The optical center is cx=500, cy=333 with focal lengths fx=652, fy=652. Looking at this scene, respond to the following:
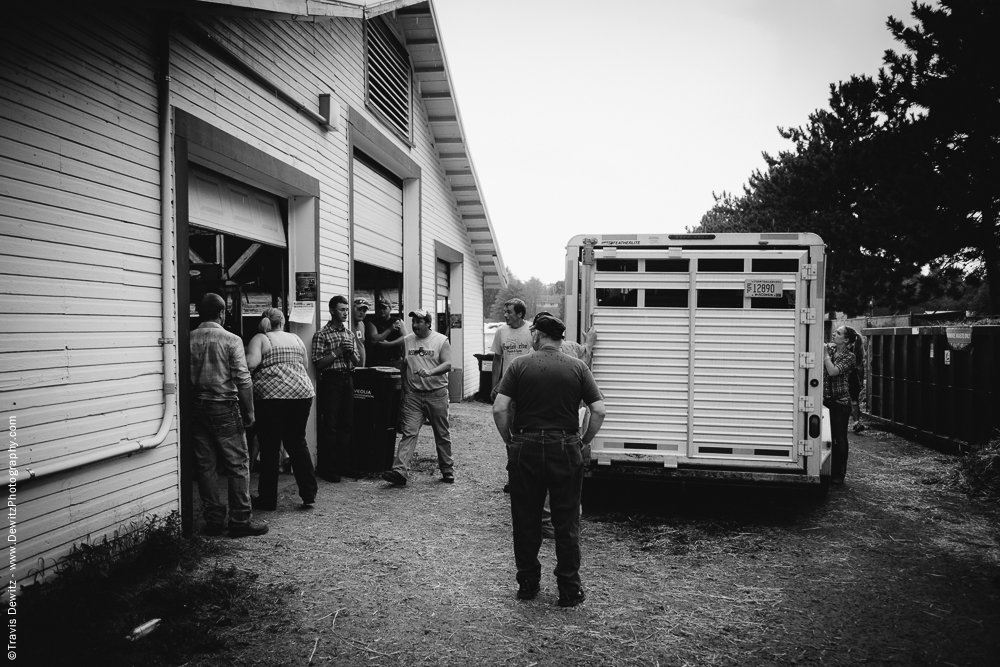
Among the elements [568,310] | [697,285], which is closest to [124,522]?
[568,310]

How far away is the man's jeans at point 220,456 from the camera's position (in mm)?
5406

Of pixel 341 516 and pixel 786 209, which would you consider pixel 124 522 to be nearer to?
pixel 341 516

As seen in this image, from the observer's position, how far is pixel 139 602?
4.03 m

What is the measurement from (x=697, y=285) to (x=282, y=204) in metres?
4.97

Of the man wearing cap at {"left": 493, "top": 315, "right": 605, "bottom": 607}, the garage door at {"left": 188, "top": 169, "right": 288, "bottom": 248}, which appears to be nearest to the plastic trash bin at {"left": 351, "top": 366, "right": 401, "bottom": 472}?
the garage door at {"left": 188, "top": 169, "right": 288, "bottom": 248}

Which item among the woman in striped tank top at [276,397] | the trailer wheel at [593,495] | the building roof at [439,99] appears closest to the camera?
the woman in striped tank top at [276,397]

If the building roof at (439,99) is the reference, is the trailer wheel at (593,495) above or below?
below

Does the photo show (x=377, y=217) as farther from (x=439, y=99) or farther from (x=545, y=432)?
(x=545, y=432)

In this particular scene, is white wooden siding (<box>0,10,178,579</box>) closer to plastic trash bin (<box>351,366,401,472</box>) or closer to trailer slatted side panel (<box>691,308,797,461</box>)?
plastic trash bin (<box>351,366,401,472</box>)

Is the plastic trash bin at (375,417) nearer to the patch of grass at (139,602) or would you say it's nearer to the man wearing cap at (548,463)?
the patch of grass at (139,602)

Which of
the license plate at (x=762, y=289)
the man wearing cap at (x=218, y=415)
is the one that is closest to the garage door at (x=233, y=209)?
the man wearing cap at (x=218, y=415)

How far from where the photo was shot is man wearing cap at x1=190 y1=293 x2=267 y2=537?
17.7 feet

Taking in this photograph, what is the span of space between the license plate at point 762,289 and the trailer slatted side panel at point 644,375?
1.93 feet

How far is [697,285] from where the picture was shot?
6.00 metres
